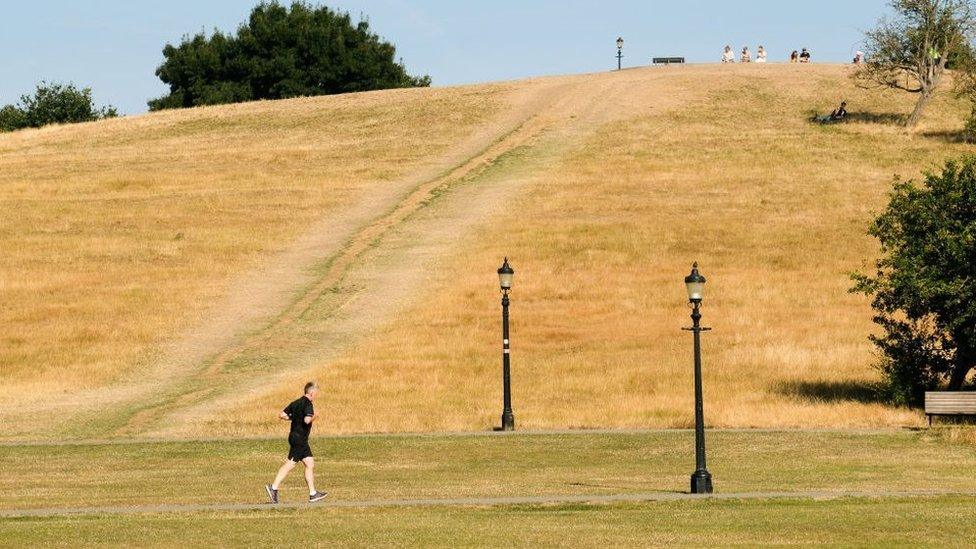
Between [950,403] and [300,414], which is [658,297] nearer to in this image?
[950,403]

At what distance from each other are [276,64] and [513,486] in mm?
126038

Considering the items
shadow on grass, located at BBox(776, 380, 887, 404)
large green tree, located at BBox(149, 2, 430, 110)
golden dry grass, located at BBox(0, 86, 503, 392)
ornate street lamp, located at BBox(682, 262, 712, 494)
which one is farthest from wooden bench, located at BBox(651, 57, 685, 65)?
ornate street lamp, located at BBox(682, 262, 712, 494)

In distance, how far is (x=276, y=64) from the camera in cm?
15050

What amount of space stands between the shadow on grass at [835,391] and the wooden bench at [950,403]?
432 centimetres

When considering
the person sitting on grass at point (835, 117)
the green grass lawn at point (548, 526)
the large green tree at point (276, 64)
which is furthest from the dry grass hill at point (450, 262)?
the large green tree at point (276, 64)

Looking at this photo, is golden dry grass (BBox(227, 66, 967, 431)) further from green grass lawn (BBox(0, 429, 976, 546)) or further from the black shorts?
the black shorts

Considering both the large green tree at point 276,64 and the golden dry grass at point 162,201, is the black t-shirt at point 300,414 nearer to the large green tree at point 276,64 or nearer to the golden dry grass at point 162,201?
the golden dry grass at point 162,201

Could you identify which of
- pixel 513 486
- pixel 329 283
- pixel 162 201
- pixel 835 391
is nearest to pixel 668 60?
pixel 162 201

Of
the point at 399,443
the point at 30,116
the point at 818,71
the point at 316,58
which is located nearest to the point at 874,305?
the point at 399,443

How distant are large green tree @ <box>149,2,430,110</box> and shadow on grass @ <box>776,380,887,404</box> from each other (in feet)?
356

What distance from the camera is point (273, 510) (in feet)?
81.3

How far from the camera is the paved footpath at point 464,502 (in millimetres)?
24828

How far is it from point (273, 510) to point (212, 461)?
9662mm

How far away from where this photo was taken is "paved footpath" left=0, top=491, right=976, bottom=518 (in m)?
24.8
